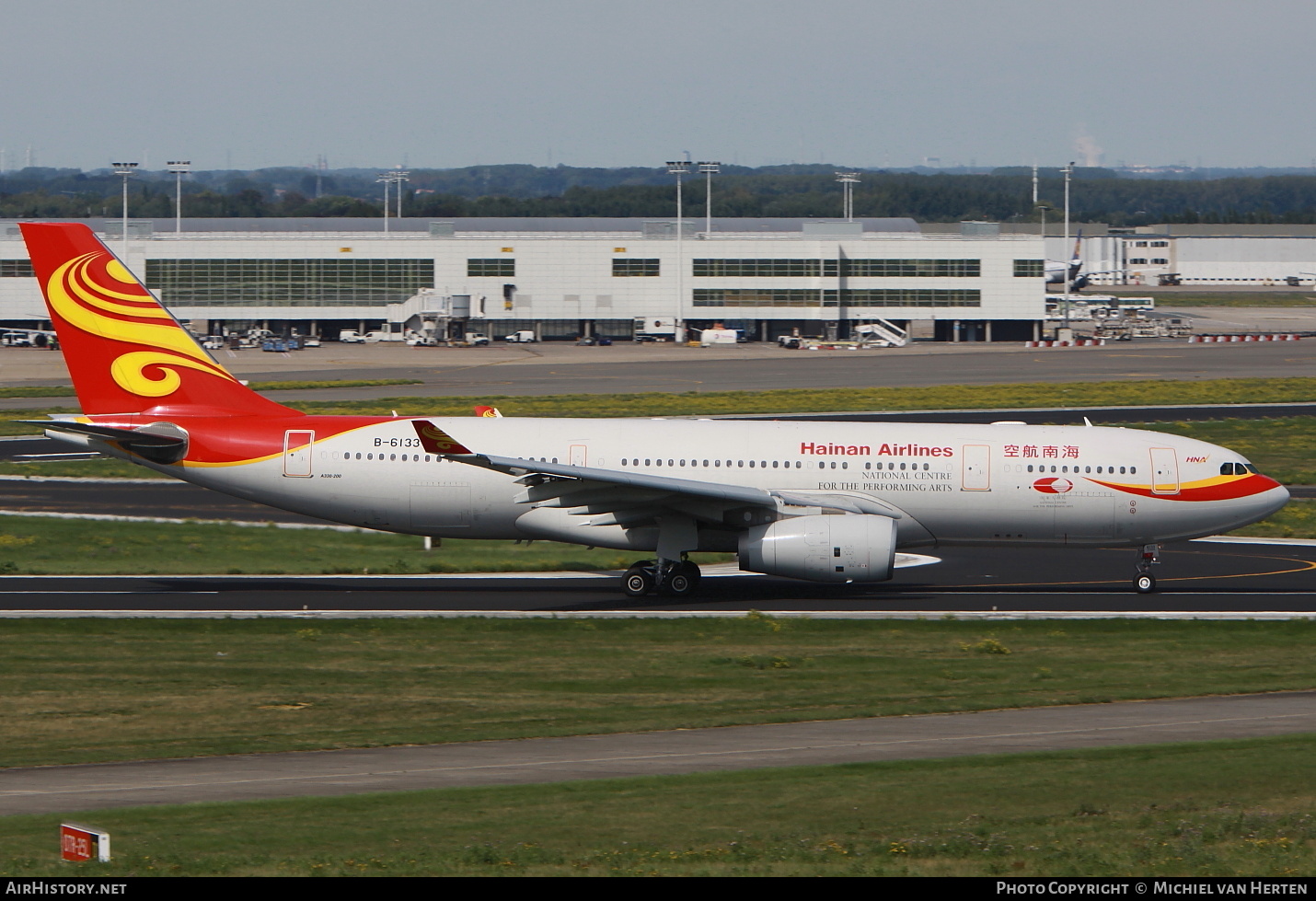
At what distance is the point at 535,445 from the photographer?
3662 cm

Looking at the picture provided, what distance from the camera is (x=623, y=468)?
120 ft

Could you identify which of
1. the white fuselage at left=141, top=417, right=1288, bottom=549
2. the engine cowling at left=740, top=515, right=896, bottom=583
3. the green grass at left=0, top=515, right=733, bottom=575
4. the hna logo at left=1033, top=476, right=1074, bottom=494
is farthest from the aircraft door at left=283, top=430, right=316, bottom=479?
the hna logo at left=1033, top=476, right=1074, bottom=494

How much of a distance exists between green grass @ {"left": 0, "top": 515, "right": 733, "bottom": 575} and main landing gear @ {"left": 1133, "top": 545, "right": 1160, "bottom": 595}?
1168 cm

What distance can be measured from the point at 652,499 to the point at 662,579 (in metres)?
2.28

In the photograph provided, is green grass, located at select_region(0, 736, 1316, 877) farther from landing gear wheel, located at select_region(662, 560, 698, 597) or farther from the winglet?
landing gear wheel, located at select_region(662, 560, 698, 597)

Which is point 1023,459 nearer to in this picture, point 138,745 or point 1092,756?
point 1092,756

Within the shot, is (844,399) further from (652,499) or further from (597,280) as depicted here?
(597,280)

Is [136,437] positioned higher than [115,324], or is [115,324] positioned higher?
[115,324]

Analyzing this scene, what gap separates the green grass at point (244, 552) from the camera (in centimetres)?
4041

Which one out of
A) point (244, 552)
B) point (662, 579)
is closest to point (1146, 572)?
point (662, 579)

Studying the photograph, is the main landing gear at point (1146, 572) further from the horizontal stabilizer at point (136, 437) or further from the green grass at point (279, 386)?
the green grass at point (279, 386)

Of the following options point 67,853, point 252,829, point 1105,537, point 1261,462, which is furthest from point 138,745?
point 1261,462

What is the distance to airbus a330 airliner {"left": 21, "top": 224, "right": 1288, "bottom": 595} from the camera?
36156 mm
